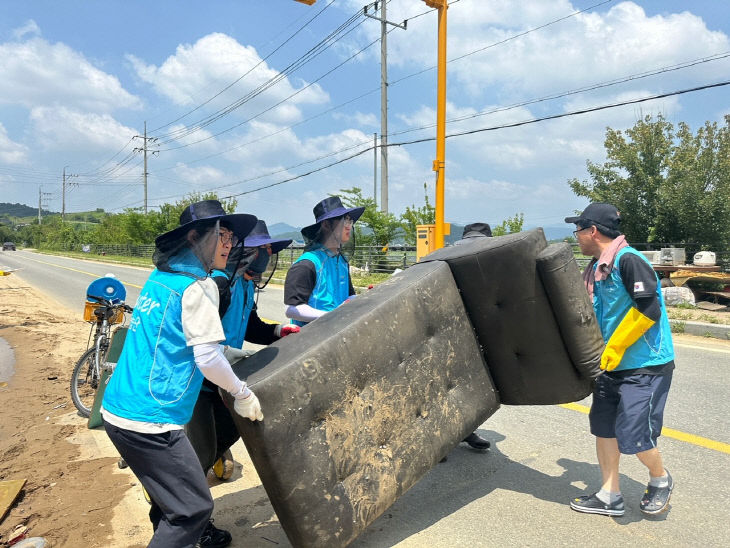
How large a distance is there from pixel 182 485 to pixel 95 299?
13.1 ft

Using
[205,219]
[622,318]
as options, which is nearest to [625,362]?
[622,318]

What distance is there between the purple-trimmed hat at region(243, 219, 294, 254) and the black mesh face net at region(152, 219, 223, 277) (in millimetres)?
739

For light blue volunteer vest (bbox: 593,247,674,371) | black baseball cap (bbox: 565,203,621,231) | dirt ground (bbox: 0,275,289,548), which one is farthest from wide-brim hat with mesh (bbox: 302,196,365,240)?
dirt ground (bbox: 0,275,289,548)

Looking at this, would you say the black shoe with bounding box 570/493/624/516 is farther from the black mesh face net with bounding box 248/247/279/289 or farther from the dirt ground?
the black mesh face net with bounding box 248/247/279/289

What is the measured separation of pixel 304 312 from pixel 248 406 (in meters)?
1.09

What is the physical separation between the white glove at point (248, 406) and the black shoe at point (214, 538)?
1.06 metres

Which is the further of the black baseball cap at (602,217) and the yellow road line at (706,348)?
the yellow road line at (706,348)

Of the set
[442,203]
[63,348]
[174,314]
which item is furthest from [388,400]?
[442,203]

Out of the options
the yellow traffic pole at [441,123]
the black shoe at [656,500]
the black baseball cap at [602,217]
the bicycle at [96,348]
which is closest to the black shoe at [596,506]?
the black shoe at [656,500]

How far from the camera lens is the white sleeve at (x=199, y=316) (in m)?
2.00

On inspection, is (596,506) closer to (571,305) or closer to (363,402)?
(571,305)

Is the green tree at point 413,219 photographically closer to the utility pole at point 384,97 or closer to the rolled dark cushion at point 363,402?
the utility pole at point 384,97

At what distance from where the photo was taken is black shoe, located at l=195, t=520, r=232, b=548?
2.73 meters

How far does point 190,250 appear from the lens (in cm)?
217
